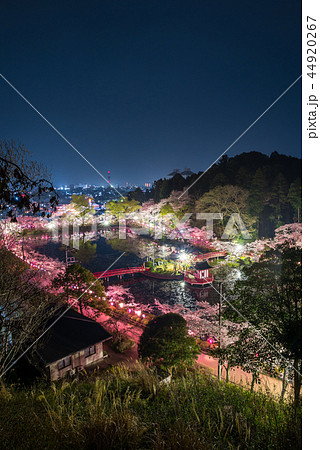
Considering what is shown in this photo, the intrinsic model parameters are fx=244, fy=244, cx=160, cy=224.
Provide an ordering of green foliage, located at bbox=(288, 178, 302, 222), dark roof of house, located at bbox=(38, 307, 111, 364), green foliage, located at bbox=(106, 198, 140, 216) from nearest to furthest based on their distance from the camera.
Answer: dark roof of house, located at bbox=(38, 307, 111, 364) < green foliage, located at bbox=(288, 178, 302, 222) < green foliage, located at bbox=(106, 198, 140, 216)

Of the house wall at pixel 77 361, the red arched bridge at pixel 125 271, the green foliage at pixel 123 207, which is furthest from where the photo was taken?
the green foliage at pixel 123 207

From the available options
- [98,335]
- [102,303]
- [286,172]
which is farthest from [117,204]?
[98,335]

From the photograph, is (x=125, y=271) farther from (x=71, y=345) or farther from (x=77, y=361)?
(x=71, y=345)

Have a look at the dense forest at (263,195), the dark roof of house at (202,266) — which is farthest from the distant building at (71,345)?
the dense forest at (263,195)

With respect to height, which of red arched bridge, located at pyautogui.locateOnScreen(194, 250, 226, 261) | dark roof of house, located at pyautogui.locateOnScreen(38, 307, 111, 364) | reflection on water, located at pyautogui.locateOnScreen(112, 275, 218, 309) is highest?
red arched bridge, located at pyautogui.locateOnScreen(194, 250, 226, 261)

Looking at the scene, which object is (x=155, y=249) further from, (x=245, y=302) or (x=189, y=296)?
(x=245, y=302)

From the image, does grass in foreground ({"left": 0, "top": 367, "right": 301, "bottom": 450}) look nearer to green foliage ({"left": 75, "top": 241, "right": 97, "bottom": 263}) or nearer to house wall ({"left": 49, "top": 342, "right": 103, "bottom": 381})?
house wall ({"left": 49, "top": 342, "right": 103, "bottom": 381})

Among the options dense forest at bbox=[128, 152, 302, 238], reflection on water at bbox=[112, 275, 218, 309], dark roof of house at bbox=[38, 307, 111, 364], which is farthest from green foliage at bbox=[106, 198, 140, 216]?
dark roof of house at bbox=[38, 307, 111, 364]

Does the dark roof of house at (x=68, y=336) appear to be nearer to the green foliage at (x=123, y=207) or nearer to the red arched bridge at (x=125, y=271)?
the red arched bridge at (x=125, y=271)
